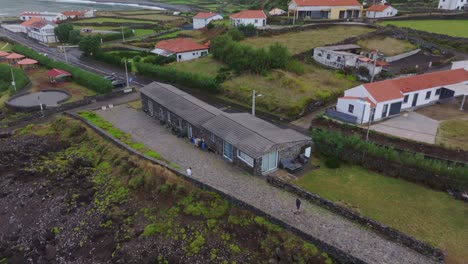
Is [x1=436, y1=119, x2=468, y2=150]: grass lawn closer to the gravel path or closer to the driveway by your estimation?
the driveway

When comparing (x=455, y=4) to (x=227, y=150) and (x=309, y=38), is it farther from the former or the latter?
(x=227, y=150)

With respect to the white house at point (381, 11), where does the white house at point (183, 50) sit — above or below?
below

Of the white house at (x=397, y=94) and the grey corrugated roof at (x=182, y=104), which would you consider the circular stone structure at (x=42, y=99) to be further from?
the white house at (x=397, y=94)

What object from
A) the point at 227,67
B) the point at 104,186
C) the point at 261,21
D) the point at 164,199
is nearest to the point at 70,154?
the point at 104,186

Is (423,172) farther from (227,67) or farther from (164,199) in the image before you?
(227,67)

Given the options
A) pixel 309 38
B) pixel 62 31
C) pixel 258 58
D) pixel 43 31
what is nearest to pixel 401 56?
pixel 309 38

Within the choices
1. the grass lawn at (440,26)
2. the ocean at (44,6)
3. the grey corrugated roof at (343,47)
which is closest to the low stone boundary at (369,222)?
the grey corrugated roof at (343,47)
